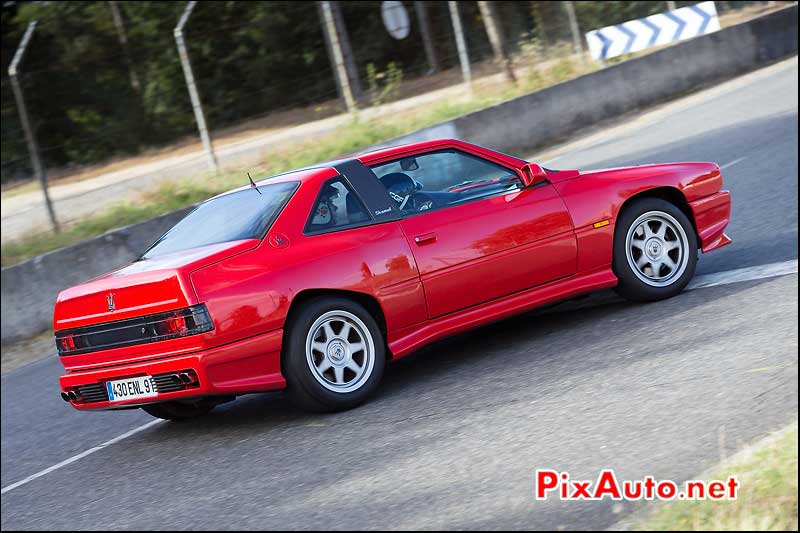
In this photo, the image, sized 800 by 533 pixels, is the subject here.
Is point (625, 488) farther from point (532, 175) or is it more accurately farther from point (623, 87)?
point (623, 87)

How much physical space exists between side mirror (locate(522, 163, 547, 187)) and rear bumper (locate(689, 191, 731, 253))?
1219 millimetres

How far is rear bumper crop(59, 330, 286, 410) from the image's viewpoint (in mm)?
6004

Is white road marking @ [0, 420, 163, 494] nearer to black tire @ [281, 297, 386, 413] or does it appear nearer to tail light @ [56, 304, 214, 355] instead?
tail light @ [56, 304, 214, 355]

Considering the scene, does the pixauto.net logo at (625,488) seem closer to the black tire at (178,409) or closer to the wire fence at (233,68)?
the black tire at (178,409)

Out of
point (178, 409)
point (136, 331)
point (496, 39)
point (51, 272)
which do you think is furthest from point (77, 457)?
point (496, 39)

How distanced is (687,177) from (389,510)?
4.03 metres

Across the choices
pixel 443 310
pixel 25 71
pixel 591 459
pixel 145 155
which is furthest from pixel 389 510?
pixel 145 155

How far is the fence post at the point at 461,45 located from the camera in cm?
2300

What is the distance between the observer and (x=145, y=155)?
23.7 meters

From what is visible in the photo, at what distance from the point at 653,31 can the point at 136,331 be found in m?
21.4

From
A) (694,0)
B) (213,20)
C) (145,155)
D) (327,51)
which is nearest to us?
(213,20)

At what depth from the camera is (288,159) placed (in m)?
20.8

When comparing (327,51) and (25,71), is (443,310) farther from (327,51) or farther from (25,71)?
(327,51)

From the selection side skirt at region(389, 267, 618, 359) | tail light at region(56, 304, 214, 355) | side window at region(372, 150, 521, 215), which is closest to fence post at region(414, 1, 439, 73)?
side window at region(372, 150, 521, 215)
